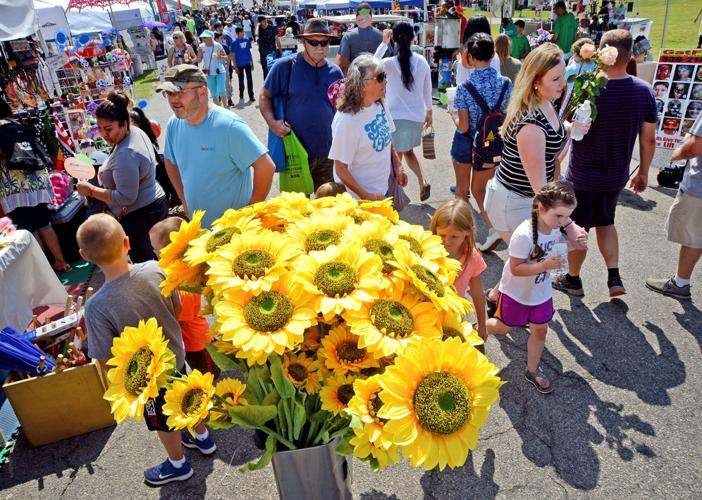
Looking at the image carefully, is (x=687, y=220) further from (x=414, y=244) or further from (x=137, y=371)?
(x=137, y=371)

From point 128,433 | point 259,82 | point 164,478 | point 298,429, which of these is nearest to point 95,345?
point 164,478

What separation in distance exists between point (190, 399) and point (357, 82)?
238cm

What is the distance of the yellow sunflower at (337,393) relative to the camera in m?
1.01

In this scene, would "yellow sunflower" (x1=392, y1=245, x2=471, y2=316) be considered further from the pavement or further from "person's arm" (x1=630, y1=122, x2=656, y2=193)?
"person's arm" (x1=630, y1=122, x2=656, y2=193)

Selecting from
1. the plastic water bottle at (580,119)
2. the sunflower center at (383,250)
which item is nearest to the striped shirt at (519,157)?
the plastic water bottle at (580,119)

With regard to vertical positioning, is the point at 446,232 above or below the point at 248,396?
below

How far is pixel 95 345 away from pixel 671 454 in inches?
114

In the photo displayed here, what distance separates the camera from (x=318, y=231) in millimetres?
1153

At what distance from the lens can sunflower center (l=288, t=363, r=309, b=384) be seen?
107cm

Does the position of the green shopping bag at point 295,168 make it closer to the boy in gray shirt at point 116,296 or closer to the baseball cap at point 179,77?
the baseball cap at point 179,77

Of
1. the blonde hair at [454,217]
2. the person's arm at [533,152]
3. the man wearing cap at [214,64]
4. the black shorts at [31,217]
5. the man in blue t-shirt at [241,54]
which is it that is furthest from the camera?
the man in blue t-shirt at [241,54]

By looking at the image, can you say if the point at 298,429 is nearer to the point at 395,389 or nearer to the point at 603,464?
the point at 395,389

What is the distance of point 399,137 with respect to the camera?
17.6 feet

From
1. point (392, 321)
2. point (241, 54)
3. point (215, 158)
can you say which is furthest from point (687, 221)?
point (241, 54)
